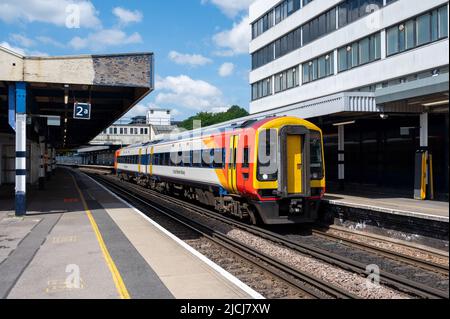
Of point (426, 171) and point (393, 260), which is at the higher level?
point (426, 171)

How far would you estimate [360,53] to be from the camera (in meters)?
28.2

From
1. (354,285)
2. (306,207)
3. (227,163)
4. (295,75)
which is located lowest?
(354,285)

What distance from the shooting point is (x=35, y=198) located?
74.0 feet

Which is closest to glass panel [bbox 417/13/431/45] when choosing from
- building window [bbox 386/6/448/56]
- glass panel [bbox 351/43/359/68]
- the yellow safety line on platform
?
building window [bbox 386/6/448/56]

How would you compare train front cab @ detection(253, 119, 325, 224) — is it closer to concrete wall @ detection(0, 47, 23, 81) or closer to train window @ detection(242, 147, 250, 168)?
train window @ detection(242, 147, 250, 168)

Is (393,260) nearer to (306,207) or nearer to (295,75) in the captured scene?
(306,207)

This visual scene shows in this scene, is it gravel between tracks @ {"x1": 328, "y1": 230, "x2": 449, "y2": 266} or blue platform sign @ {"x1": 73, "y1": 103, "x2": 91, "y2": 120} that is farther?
blue platform sign @ {"x1": 73, "y1": 103, "x2": 91, "y2": 120}

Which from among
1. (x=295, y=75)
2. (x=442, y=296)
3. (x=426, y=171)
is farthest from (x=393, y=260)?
(x=295, y=75)

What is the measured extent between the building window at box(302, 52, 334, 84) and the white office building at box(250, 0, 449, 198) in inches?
3.0

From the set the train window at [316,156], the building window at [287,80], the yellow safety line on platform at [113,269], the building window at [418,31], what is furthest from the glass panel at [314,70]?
the yellow safety line on platform at [113,269]

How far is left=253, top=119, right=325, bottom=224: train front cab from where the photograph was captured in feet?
40.1

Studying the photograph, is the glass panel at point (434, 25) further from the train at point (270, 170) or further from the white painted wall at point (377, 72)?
the train at point (270, 170)

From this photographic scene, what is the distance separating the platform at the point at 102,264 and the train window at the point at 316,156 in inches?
187
